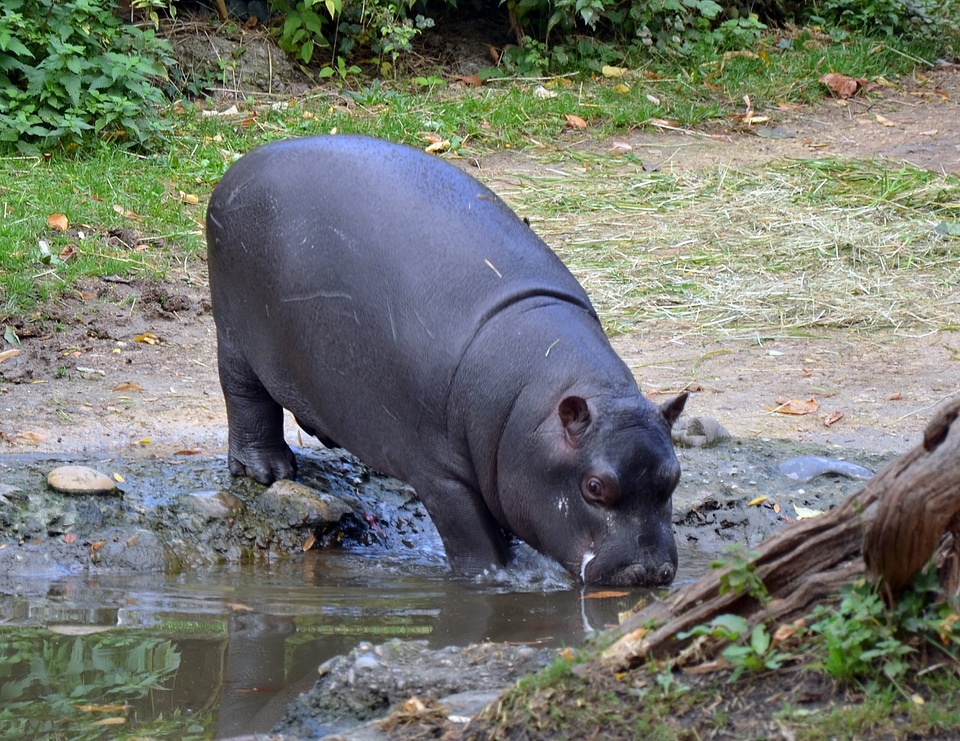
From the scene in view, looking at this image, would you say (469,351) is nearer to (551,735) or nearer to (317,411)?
(317,411)

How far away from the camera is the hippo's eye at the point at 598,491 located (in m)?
4.12

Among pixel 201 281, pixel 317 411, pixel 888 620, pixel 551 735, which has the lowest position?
pixel 201 281

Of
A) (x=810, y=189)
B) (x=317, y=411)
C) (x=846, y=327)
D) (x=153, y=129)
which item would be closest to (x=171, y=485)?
(x=317, y=411)

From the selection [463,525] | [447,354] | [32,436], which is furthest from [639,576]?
[32,436]

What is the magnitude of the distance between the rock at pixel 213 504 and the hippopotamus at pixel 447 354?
1.41ft

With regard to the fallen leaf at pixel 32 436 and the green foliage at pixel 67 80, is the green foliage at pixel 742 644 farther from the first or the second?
the green foliage at pixel 67 80

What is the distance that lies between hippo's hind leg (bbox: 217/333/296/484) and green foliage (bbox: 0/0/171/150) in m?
4.74

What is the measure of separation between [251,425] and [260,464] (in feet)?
0.55

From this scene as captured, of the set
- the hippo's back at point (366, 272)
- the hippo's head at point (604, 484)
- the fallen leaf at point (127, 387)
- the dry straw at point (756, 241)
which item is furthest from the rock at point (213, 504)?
the dry straw at point (756, 241)

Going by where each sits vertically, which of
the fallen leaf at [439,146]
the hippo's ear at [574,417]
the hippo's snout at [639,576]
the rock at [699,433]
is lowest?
the rock at [699,433]

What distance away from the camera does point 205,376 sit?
6820mm

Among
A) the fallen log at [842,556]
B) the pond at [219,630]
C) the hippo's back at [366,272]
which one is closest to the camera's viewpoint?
the fallen log at [842,556]

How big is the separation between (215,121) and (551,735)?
8.62 metres

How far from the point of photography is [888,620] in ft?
8.16
